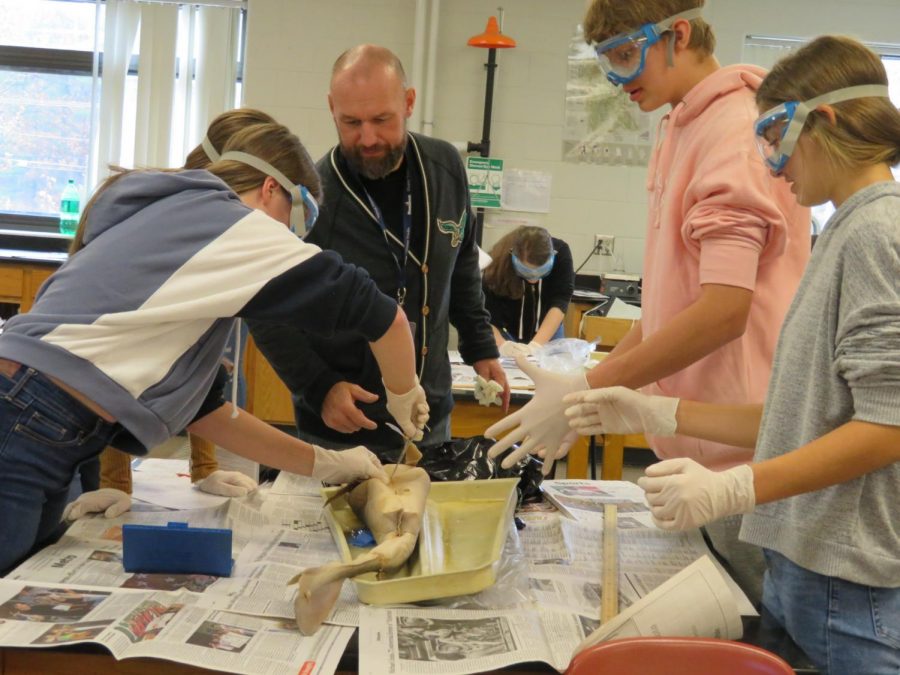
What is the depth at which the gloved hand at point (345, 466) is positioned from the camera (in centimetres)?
178

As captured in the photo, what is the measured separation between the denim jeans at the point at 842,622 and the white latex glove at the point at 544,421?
0.50 meters

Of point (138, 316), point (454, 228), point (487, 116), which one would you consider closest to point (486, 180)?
point (487, 116)

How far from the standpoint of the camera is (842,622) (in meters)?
1.21

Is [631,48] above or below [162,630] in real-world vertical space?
above

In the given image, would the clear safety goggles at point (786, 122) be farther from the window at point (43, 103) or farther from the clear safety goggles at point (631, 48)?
the window at point (43, 103)

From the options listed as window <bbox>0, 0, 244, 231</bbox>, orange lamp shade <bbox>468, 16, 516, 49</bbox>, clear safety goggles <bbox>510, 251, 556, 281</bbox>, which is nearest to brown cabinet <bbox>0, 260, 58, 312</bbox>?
window <bbox>0, 0, 244, 231</bbox>

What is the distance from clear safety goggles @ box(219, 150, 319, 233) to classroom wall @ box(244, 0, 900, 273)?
13.4 feet

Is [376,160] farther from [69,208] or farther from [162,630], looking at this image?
[69,208]

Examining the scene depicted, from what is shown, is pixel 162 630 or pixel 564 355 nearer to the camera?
pixel 162 630

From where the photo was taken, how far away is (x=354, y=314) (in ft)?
4.75

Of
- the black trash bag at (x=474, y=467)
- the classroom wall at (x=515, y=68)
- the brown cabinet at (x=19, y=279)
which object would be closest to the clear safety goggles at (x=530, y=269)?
the classroom wall at (x=515, y=68)

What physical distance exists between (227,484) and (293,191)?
23.8 inches

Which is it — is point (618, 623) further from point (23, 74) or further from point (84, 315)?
point (23, 74)

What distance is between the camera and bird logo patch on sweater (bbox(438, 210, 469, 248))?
2.29m
